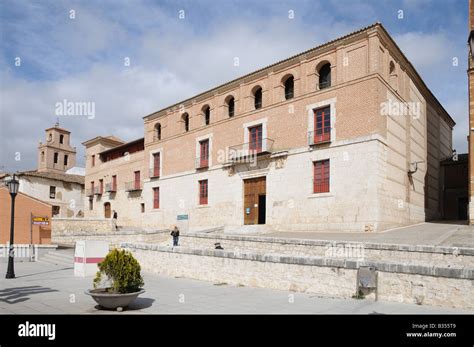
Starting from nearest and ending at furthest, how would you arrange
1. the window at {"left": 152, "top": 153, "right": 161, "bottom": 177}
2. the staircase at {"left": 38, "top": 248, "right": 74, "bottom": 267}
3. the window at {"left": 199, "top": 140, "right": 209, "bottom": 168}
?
the staircase at {"left": 38, "top": 248, "right": 74, "bottom": 267} → the window at {"left": 199, "top": 140, "right": 209, "bottom": 168} → the window at {"left": 152, "top": 153, "right": 161, "bottom": 177}

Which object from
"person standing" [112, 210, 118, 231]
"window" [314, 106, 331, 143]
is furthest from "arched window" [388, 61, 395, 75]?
"person standing" [112, 210, 118, 231]

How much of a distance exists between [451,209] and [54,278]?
1142 inches

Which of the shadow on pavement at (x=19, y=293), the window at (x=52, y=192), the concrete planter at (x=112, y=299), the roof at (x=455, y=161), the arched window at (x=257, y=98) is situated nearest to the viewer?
the concrete planter at (x=112, y=299)

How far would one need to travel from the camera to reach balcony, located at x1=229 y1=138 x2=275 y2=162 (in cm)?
2497

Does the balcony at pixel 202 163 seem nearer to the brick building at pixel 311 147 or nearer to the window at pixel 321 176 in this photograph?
the brick building at pixel 311 147

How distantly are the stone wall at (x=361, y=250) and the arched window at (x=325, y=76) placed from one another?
11049 mm

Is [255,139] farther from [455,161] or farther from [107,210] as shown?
[107,210]

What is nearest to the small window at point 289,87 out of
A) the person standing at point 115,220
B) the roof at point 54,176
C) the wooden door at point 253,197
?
the wooden door at point 253,197

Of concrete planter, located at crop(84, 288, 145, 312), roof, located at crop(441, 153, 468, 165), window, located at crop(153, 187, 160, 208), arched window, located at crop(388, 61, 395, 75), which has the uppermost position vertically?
arched window, located at crop(388, 61, 395, 75)

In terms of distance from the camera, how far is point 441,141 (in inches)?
1286

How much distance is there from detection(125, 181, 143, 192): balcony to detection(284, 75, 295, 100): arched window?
16.4m

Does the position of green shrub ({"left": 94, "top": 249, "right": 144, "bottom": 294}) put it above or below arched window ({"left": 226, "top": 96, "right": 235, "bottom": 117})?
below

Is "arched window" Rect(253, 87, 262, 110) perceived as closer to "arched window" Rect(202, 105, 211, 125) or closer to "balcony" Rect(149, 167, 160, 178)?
"arched window" Rect(202, 105, 211, 125)

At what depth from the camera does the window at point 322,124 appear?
73.5 ft
